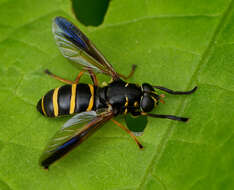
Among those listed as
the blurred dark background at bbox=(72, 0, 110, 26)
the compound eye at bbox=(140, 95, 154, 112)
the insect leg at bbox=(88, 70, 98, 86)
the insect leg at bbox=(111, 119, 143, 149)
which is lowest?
the insect leg at bbox=(111, 119, 143, 149)

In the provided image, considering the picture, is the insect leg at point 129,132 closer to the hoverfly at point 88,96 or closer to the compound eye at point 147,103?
the hoverfly at point 88,96

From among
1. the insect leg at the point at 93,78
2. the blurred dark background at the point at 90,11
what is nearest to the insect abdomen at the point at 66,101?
the insect leg at the point at 93,78

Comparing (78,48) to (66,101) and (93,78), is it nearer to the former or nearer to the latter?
(93,78)

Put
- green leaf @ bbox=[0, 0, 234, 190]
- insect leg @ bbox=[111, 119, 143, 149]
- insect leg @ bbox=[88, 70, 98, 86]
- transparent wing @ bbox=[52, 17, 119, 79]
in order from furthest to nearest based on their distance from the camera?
1. insect leg @ bbox=[88, 70, 98, 86]
2. transparent wing @ bbox=[52, 17, 119, 79]
3. insect leg @ bbox=[111, 119, 143, 149]
4. green leaf @ bbox=[0, 0, 234, 190]

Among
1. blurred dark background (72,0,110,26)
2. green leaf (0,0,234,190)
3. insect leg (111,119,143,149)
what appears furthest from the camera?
blurred dark background (72,0,110,26)

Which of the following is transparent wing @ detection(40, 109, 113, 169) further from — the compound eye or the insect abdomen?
the compound eye

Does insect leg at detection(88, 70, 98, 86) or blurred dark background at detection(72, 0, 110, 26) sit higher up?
blurred dark background at detection(72, 0, 110, 26)

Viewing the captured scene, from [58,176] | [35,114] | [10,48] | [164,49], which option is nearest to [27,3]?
[10,48]

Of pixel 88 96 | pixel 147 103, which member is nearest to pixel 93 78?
pixel 88 96

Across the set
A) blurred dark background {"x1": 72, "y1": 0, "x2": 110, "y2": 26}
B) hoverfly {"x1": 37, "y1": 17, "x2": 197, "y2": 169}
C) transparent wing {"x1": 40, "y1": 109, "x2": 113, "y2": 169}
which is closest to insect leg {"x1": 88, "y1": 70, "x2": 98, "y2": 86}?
hoverfly {"x1": 37, "y1": 17, "x2": 197, "y2": 169}
